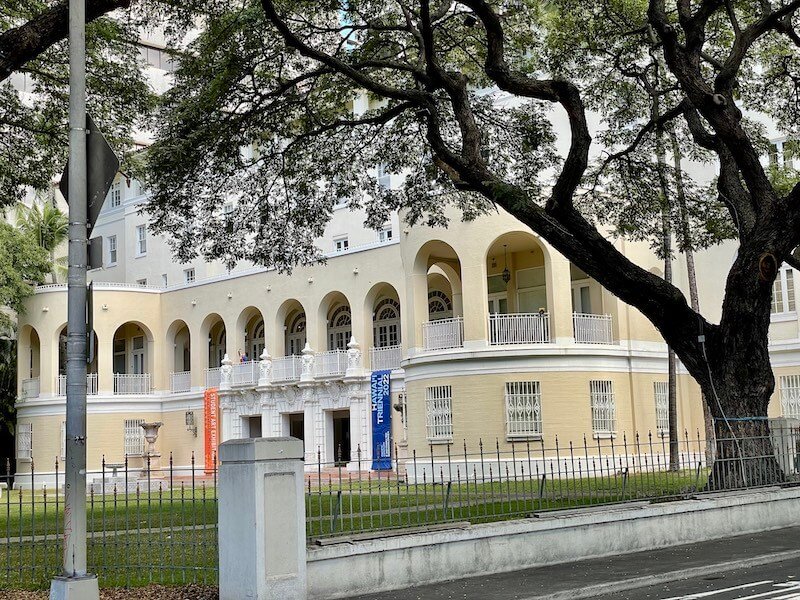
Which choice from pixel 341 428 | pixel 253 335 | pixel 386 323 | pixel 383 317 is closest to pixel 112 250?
pixel 253 335

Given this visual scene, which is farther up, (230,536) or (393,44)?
(393,44)

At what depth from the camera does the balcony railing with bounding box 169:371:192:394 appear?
46.1 meters

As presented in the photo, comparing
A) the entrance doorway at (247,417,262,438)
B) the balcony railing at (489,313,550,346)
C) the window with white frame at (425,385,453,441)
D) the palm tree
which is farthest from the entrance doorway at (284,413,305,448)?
the palm tree

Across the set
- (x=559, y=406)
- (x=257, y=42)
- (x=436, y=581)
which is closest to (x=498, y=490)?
(x=436, y=581)

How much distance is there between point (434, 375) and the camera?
102ft

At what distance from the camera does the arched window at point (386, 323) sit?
40344mm

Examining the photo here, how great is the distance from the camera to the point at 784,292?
31.5m

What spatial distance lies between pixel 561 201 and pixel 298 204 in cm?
753

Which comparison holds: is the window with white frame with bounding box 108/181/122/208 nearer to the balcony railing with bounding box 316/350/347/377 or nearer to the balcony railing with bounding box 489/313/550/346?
the balcony railing with bounding box 316/350/347/377

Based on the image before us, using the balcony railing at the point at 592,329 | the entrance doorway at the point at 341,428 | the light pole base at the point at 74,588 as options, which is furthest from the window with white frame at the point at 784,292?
the light pole base at the point at 74,588

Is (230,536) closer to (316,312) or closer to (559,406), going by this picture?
(559,406)

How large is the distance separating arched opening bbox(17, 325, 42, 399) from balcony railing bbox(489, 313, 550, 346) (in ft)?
80.6

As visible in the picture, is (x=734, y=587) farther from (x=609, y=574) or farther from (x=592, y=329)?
(x=592, y=329)

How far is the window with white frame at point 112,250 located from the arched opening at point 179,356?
7604 mm
